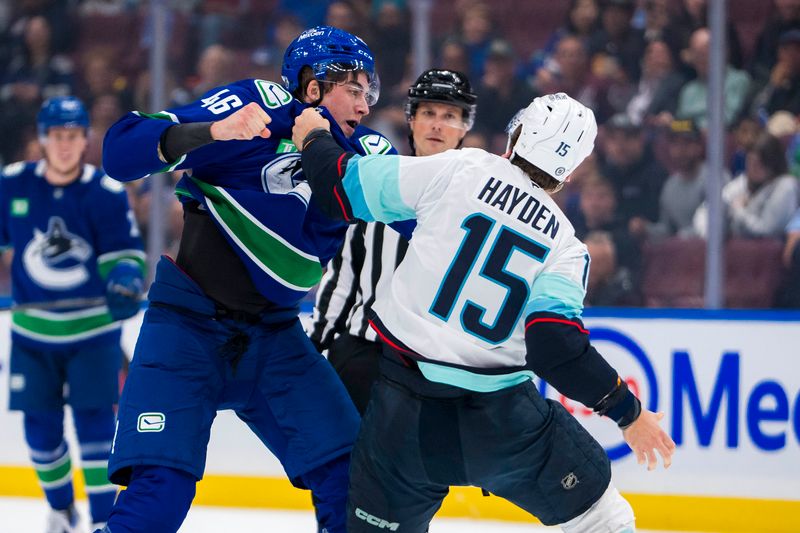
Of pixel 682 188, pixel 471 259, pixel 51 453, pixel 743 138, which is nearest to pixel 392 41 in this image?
pixel 682 188

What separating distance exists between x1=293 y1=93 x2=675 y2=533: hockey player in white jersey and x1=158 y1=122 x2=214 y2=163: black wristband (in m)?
0.23

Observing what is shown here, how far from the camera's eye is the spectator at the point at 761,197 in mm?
4883

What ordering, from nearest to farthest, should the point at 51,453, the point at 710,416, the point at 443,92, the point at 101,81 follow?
the point at 443,92
the point at 51,453
the point at 710,416
the point at 101,81

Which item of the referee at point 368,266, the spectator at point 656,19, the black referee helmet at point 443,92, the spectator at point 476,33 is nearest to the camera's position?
the referee at point 368,266

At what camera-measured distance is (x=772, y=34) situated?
508 centimetres

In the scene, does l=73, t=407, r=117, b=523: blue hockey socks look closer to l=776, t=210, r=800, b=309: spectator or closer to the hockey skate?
the hockey skate

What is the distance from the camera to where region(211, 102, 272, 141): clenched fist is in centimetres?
245

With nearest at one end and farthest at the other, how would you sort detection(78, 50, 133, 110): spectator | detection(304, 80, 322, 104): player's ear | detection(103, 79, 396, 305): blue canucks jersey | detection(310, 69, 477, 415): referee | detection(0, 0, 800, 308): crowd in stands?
detection(103, 79, 396, 305): blue canucks jersey
detection(304, 80, 322, 104): player's ear
detection(310, 69, 477, 415): referee
detection(0, 0, 800, 308): crowd in stands
detection(78, 50, 133, 110): spectator

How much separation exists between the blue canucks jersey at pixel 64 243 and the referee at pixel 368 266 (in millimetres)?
1085

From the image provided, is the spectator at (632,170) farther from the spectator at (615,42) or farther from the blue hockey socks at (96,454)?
the blue hockey socks at (96,454)

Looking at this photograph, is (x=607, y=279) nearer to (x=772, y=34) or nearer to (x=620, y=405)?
(x=772, y=34)

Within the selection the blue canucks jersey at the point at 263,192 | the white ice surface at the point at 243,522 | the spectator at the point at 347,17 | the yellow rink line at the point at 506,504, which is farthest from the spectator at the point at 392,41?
the blue canucks jersey at the point at 263,192

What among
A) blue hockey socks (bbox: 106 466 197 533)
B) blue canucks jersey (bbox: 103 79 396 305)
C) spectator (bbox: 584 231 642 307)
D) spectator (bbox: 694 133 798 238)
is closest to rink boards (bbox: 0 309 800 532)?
spectator (bbox: 584 231 642 307)

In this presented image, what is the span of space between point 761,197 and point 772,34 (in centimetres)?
72
